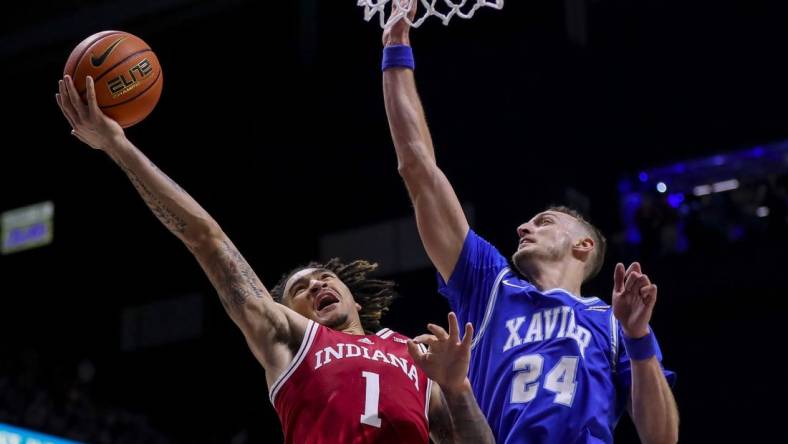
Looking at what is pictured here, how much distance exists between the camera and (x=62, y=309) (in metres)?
14.5

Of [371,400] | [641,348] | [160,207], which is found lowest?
[371,400]

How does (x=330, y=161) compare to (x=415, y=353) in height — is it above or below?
above

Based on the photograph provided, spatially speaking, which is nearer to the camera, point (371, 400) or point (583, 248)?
point (371, 400)

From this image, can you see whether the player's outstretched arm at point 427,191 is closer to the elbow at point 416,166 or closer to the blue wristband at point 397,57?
the elbow at point 416,166

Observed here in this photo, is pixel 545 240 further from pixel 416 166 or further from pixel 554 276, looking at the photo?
pixel 416 166

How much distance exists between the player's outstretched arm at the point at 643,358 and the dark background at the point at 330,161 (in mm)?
6543

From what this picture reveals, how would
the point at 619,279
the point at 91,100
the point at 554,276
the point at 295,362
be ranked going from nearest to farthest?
the point at 619,279, the point at 91,100, the point at 295,362, the point at 554,276

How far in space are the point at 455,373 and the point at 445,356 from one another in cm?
6

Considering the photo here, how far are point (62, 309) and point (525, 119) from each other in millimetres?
7025

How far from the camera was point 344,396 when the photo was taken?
3.46 meters

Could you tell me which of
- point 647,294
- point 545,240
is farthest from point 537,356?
point 545,240

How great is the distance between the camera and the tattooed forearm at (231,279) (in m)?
3.46

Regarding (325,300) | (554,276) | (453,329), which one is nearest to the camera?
(453,329)

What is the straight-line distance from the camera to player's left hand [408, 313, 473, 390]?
309 centimetres
